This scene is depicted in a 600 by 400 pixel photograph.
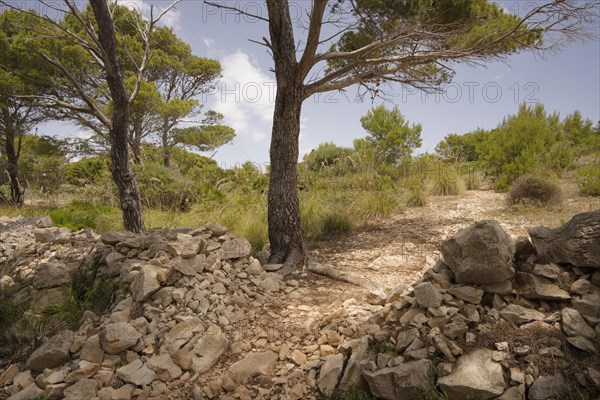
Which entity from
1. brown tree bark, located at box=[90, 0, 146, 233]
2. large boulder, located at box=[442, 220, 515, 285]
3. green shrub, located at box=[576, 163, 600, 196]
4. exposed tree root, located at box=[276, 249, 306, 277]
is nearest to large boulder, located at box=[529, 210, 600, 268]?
large boulder, located at box=[442, 220, 515, 285]

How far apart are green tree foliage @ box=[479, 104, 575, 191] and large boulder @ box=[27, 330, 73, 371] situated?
30.5 ft

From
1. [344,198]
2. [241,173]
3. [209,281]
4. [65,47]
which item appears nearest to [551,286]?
[209,281]

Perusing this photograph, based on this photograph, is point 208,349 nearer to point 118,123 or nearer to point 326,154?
point 118,123

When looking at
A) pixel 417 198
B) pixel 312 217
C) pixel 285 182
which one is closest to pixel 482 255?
pixel 285 182

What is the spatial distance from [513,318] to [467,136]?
69.0 ft

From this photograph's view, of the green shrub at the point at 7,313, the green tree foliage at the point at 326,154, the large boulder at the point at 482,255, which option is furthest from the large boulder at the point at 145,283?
the green tree foliage at the point at 326,154

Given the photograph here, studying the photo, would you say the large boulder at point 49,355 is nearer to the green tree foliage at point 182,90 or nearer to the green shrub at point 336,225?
the green shrub at point 336,225

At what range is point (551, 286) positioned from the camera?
251cm

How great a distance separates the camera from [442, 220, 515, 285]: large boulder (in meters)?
2.56

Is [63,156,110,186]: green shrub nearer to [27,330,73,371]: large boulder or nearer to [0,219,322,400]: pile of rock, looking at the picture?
[0,219,322,400]: pile of rock

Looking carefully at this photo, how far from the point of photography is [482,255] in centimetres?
259

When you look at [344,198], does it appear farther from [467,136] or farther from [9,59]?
[467,136]

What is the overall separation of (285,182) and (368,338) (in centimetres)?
234

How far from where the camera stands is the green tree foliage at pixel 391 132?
16766mm
